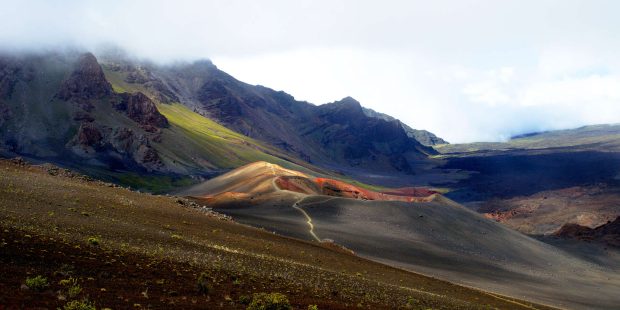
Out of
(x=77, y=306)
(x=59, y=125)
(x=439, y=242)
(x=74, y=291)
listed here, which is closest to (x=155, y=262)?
(x=74, y=291)

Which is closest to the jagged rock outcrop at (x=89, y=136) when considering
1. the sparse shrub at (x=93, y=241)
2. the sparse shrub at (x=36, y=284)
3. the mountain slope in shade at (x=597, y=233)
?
the mountain slope in shade at (x=597, y=233)

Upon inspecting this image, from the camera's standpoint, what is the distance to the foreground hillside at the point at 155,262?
1855 centimetres

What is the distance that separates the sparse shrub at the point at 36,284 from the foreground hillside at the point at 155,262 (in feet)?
0.34

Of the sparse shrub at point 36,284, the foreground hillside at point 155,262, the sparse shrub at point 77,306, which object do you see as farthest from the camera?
the foreground hillside at point 155,262

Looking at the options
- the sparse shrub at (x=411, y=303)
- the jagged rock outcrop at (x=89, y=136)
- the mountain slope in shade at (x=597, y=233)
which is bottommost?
the mountain slope in shade at (x=597, y=233)

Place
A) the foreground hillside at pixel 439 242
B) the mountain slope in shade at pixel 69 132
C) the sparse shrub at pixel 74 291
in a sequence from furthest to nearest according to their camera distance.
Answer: the mountain slope in shade at pixel 69 132 → the foreground hillside at pixel 439 242 → the sparse shrub at pixel 74 291

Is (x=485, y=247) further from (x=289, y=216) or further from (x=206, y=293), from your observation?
(x=206, y=293)

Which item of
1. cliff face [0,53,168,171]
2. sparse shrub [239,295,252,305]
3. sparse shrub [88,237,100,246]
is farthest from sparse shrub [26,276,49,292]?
cliff face [0,53,168,171]

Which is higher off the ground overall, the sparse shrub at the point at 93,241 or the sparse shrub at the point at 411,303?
the sparse shrub at the point at 93,241

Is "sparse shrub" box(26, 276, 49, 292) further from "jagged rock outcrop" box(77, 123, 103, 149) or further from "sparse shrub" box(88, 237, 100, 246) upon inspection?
"jagged rock outcrop" box(77, 123, 103, 149)

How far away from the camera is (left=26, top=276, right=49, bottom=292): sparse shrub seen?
16.4m

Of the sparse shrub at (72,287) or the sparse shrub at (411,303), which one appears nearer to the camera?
the sparse shrub at (72,287)

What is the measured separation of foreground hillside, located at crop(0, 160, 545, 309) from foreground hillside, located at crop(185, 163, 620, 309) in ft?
47.8

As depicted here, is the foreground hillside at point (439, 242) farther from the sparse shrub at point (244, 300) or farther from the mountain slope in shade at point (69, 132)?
the mountain slope in shade at point (69, 132)
